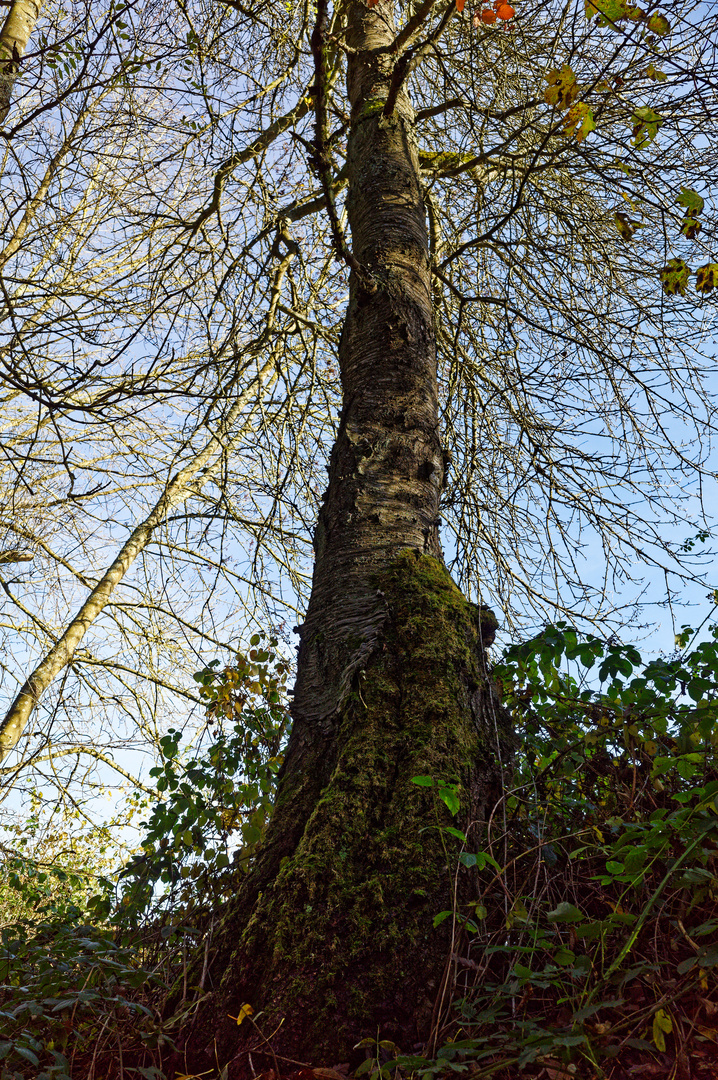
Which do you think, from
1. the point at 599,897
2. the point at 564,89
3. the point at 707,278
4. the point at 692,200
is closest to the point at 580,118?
the point at 564,89

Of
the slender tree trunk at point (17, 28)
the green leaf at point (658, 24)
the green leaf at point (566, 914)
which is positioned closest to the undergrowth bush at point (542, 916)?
the green leaf at point (566, 914)

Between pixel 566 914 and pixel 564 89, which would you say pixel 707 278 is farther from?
pixel 566 914

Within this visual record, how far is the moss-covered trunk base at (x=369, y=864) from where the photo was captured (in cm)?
136

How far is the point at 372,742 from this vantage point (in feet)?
5.93

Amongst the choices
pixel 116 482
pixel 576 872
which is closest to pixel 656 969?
pixel 576 872

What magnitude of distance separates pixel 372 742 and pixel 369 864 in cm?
32

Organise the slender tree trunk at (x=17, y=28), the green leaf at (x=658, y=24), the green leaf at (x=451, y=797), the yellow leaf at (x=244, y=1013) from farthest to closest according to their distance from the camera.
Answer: the slender tree trunk at (x=17, y=28), the green leaf at (x=658, y=24), the green leaf at (x=451, y=797), the yellow leaf at (x=244, y=1013)

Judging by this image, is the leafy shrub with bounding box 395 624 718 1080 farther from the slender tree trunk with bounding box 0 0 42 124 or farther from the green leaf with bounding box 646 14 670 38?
the slender tree trunk with bounding box 0 0 42 124

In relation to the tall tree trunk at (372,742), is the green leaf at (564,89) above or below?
above

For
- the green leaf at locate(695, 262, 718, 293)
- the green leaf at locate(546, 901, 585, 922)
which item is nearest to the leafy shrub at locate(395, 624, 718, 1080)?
the green leaf at locate(546, 901, 585, 922)

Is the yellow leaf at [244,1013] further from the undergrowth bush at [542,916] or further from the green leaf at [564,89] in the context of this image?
the green leaf at [564,89]

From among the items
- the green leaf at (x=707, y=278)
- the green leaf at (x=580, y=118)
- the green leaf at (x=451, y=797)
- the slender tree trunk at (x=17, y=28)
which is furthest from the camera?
the slender tree trunk at (x=17, y=28)

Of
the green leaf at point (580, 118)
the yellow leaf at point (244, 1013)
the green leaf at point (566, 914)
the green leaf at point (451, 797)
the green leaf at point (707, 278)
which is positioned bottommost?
the yellow leaf at point (244, 1013)

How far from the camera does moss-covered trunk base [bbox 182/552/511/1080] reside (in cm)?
136
